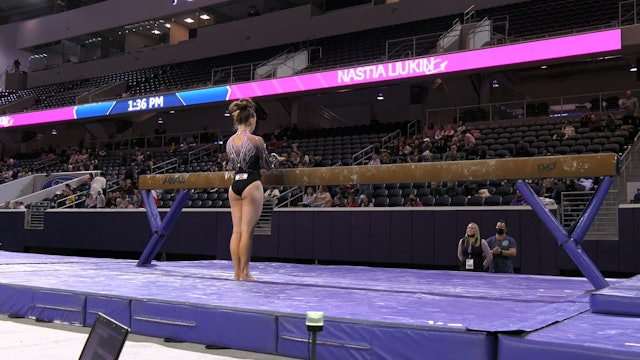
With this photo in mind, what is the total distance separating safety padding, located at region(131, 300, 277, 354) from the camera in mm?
2990

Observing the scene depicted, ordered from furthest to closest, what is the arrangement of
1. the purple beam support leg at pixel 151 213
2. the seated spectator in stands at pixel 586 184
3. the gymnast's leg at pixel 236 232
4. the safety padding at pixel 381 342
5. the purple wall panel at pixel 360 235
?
the purple wall panel at pixel 360 235, the seated spectator in stands at pixel 586 184, the purple beam support leg at pixel 151 213, the gymnast's leg at pixel 236 232, the safety padding at pixel 381 342

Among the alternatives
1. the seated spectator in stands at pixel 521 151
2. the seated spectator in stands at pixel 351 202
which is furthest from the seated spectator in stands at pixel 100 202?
the seated spectator in stands at pixel 521 151

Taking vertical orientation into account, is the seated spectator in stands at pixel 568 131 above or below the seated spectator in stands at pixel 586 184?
above

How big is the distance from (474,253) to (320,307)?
435cm

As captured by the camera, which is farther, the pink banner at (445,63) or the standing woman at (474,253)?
the pink banner at (445,63)

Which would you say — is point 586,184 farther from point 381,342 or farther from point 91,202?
point 91,202

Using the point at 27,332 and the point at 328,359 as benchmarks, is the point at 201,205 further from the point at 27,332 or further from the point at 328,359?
the point at 328,359

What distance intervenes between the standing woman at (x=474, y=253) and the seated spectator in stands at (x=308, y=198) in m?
5.30

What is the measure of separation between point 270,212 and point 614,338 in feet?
33.1

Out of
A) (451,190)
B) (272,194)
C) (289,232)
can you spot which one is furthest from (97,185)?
(451,190)

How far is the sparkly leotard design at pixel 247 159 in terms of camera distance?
15.9 feet

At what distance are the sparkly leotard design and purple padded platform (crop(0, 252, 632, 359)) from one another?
90 centimetres

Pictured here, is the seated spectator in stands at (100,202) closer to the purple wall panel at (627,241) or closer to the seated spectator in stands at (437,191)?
the seated spectator in stands at (437,191)

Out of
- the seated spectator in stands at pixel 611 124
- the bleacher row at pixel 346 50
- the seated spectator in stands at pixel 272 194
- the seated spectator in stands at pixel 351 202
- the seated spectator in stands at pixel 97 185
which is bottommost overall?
the seated spectator in stands at pixel 351 202
